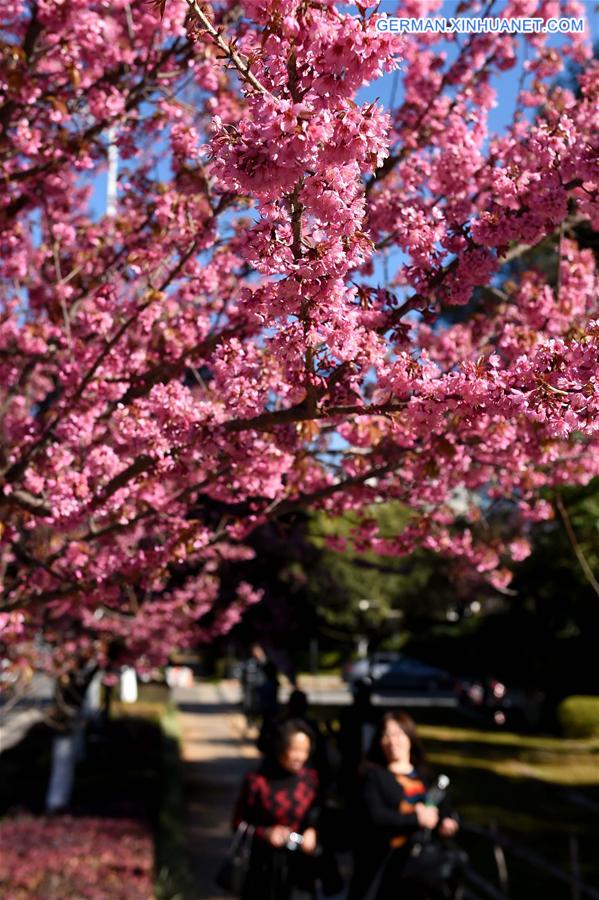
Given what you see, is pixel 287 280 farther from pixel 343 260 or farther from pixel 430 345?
pixel 430 345

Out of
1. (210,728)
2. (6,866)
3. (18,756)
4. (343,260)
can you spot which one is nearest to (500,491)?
(343,260)

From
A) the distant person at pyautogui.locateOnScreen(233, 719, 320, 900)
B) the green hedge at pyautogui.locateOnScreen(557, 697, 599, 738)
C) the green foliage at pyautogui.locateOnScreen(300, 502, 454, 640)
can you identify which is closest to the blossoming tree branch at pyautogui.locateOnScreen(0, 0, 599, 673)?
the distant person at pyautogui.locateOnScreen(233, 719, 320, 900)

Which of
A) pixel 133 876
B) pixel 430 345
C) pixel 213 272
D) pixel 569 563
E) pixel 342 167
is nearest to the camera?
pixel 342 167

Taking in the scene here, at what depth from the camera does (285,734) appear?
269 inches

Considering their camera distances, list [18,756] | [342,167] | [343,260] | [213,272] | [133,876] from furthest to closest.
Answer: [18,756], [133,876], [213,272], [343,260], [342,167]

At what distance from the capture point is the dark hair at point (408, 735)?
6.73m

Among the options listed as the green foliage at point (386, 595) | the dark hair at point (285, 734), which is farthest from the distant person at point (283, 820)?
the green foliage at point (386, 595)

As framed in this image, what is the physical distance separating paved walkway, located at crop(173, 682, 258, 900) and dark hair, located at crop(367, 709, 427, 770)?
4025 millimetres

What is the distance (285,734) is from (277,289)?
4648 mm

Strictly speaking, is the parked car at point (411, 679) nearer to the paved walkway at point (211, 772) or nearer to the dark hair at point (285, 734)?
the paved walkway at point (211, 772)

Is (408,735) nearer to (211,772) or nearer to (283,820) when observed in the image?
(283,820)

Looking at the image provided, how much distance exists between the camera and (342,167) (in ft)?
8.47

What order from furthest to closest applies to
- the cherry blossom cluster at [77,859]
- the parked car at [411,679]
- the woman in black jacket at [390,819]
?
the parked car at [411,679] → the cherry blossom cluster at [77,859] → the woman in black jacket at [390,819]

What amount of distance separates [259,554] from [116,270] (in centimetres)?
941
